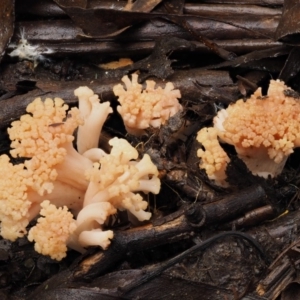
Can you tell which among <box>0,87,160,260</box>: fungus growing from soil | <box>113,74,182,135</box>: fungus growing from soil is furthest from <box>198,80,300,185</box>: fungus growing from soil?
<box>0,87,160,260</box>: fungus growing from soil

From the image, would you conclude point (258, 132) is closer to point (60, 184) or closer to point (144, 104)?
point (144, 104)

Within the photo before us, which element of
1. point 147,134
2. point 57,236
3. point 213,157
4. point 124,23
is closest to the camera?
point 57,236

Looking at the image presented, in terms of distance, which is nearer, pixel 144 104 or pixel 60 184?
pixel 60 184

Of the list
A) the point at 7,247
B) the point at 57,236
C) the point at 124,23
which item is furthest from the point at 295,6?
the point at 7,247

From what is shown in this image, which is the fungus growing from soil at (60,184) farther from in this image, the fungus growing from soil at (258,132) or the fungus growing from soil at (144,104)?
Result: the fungus growing from soil at (258,132)

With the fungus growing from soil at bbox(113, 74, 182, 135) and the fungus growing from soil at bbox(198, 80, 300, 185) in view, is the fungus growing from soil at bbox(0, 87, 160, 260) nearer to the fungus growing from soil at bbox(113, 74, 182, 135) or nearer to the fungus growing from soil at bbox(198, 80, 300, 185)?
the fungus growing from soil at bbox(113, 74, 182, 135)

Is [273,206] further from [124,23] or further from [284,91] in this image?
[124,23]

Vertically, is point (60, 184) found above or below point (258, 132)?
below

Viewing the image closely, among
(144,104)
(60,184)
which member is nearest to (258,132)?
(144,104)
